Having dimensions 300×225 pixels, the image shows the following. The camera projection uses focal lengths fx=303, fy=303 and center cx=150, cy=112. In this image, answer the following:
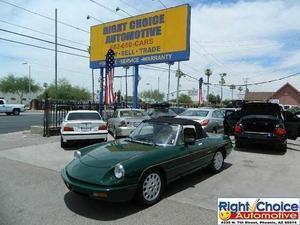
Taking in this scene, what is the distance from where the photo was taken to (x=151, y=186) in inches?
206

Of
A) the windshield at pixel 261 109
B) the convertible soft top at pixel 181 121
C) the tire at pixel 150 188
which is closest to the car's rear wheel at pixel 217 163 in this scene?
the convertible soft top at pixel 181 121

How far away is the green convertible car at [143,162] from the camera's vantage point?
15.4 ft

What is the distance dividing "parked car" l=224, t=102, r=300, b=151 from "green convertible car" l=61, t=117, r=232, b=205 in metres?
3.66

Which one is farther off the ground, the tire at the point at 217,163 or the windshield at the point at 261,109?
the windshield at the point at 261,109

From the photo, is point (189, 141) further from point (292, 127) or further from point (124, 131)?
point (292, 127)

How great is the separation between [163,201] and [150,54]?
15.2m

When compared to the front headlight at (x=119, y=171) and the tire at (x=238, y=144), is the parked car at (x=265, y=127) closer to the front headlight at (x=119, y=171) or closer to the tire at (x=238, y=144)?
the tire at (x=238, y=144)

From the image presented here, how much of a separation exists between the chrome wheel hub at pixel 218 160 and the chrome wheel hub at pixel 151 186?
8.06 feet

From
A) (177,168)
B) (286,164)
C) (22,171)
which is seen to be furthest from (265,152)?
(22,171)

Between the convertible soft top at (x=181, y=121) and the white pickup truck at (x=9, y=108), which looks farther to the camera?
the white pickup truck at (x=9, y=108)

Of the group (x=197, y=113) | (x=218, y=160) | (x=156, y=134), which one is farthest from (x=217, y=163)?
(x=197, y=113)

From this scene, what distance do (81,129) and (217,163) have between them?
17.4 feet

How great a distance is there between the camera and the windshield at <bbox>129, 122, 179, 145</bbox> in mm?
6109

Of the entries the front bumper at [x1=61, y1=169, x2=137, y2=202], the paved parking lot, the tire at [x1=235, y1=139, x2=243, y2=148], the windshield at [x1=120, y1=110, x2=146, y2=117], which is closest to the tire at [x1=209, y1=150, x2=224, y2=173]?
the paved parking lot
